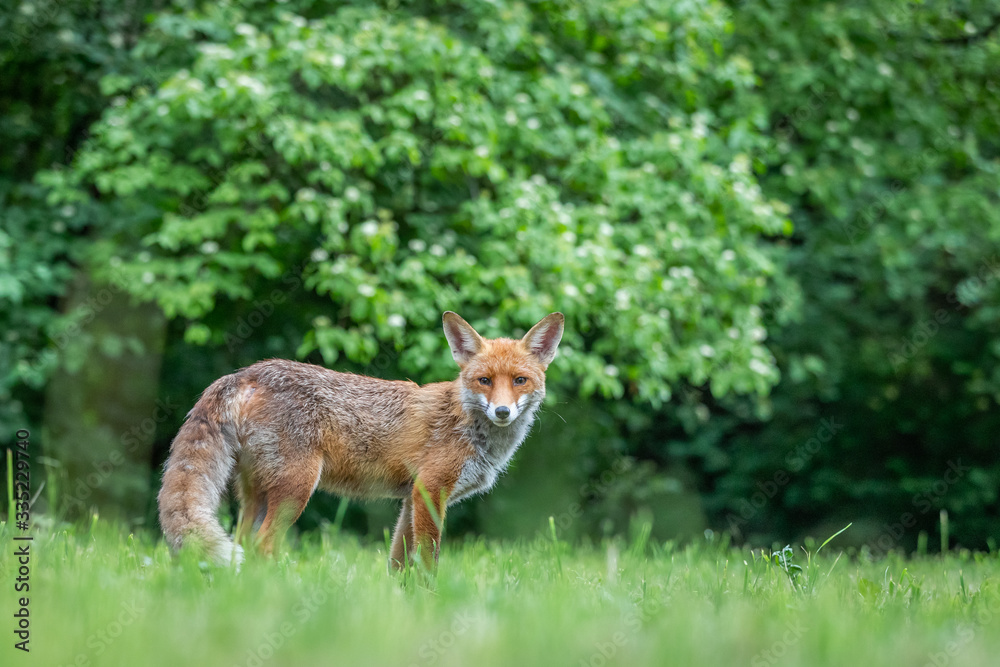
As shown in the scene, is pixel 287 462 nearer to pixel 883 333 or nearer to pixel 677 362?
pixel 677 362

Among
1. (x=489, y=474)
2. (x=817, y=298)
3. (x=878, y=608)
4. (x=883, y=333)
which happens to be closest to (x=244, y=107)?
(x=489, y=474)

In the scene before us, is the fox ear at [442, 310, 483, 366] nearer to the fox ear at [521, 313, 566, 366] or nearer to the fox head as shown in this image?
the fox head

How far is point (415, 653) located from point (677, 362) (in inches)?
210

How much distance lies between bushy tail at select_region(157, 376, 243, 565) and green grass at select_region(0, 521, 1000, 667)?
15cm

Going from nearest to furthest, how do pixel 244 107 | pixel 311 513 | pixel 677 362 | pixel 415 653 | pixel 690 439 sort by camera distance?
pixel 415 653 < pixel 244 107 < pixel 677 362 < pixel 311 513 < pixel 690 439

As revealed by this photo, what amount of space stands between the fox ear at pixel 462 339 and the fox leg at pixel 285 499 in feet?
3.48

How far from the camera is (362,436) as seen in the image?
14.4 feet

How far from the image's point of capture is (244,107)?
610 centimetres

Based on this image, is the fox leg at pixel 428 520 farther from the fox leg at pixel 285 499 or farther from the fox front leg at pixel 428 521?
the fox leg at pixel 285 499

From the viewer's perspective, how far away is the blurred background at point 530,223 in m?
6.45

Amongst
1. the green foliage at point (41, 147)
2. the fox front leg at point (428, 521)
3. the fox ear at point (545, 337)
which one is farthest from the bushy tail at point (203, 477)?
the green foliage at point (41, 147)

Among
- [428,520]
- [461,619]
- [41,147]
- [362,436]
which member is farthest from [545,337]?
[41,147]

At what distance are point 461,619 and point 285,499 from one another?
71.3 inches

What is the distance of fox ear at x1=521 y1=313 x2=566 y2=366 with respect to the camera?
15.3 feet
